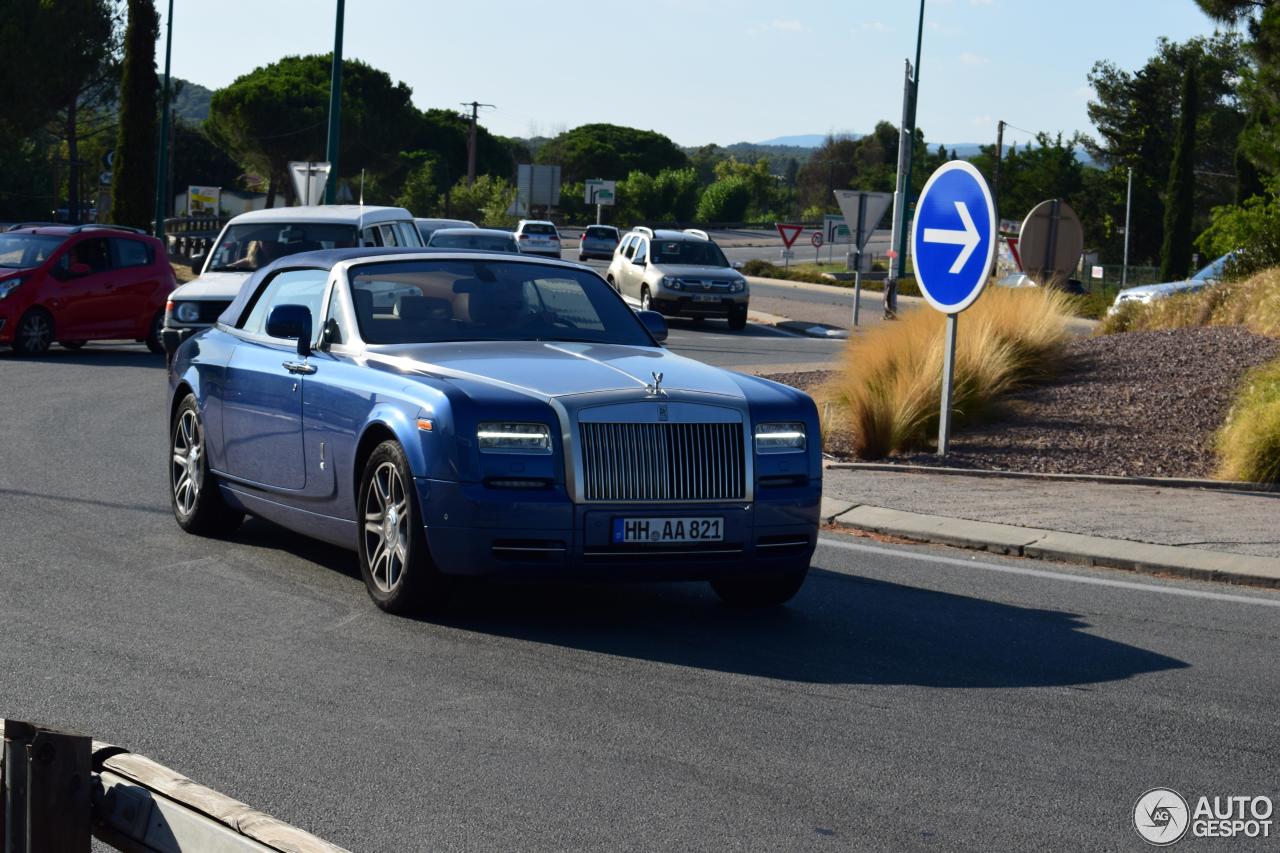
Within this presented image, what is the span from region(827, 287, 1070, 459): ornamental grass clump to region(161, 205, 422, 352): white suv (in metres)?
5.49

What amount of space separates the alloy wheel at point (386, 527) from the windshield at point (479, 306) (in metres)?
0.96

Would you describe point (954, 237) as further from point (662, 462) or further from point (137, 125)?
point (137, 125)

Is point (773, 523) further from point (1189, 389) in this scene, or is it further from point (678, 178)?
point (678, 178)

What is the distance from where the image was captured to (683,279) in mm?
35094

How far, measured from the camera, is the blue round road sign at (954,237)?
12961 millimetres

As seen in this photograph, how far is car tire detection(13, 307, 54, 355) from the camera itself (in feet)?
77.2

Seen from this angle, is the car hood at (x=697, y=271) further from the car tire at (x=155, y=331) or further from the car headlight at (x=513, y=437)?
the car headlight at (x=513, y=437)

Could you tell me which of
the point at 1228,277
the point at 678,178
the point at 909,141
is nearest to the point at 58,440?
the point at 1228,277

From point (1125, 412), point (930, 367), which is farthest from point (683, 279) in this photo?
point (1125, 412)

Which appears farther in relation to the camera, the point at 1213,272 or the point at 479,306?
the point at 1213,272

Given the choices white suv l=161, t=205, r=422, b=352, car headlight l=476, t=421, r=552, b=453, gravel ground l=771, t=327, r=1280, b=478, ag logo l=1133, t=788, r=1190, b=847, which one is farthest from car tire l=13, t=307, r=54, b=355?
ag logo l=1133, t=788, r=1190, b=847

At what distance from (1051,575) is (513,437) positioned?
3531 mm

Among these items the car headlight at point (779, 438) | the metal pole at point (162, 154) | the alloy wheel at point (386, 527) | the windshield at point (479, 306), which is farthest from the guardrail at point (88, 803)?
the metal pole at point (162, 154)

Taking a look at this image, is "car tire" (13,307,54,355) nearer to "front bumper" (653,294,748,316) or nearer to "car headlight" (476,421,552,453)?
"front bumper" (653,294,748,316)
